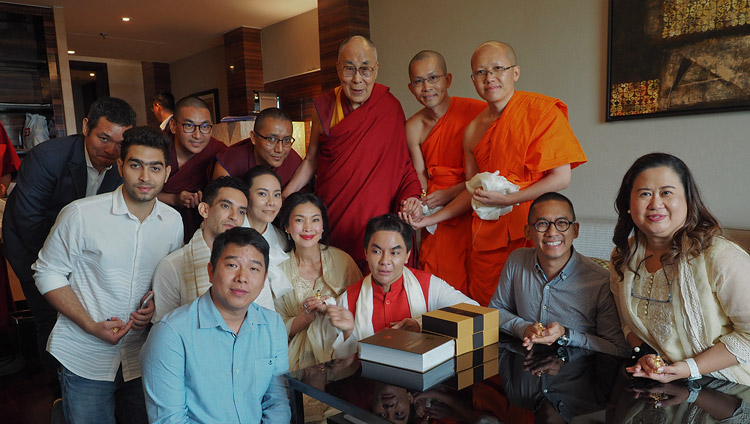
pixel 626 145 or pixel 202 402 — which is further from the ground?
pixel 626 145

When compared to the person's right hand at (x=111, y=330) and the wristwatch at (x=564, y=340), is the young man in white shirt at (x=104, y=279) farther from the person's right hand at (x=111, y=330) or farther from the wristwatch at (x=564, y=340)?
the wristwatch at (x=564, y=340)

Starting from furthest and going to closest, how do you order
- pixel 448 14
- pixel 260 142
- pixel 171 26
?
pixel 171 26 → pixel 448 14 → pixel 260 142

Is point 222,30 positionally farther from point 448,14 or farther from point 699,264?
point 699,264

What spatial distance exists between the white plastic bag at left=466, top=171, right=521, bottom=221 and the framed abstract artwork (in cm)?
139

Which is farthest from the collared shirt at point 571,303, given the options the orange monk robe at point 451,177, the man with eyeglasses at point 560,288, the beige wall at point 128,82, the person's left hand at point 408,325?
the beige wall at point 128,82

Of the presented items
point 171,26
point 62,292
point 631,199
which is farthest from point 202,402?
point 171,26

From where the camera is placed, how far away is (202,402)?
140cm

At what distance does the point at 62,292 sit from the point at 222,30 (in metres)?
5.70

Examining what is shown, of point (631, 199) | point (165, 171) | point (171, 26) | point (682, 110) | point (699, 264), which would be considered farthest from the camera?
point (171, 26)

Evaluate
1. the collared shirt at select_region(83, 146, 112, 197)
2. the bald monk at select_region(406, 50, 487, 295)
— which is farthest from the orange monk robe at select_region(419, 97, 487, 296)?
the collared shirt at select_region(83, 146, 112, 197)

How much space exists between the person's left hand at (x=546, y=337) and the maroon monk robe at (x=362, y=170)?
112 centimetres

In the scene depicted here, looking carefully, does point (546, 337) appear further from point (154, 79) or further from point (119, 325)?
point (154, 79)

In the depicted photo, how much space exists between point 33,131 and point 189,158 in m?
3.77

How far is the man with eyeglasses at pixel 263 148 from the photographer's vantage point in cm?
249
